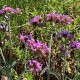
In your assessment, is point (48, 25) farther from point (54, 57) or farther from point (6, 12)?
point (6, 12)

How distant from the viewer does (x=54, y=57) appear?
3031 mm

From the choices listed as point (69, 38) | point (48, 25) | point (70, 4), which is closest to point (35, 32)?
point (48, 25)

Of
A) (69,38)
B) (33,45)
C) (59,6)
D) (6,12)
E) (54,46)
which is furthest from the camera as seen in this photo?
(59,6)

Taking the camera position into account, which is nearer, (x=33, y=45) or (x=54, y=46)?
(x=33, y=45)

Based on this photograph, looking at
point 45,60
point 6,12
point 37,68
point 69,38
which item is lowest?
point 45,60

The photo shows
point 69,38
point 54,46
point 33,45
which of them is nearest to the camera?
point 33,45

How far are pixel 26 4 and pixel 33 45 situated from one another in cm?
169

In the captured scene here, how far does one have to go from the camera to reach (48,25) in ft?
11.0

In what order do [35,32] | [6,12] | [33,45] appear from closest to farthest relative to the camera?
[33,45], [6,12], [35,32]

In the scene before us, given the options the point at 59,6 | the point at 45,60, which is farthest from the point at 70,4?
the point at 45,60

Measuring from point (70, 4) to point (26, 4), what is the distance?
1.95 feet

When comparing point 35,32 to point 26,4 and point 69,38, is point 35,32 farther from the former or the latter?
point 69,38

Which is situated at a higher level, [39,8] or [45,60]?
[39,8]

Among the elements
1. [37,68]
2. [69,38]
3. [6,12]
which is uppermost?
[6,12]
